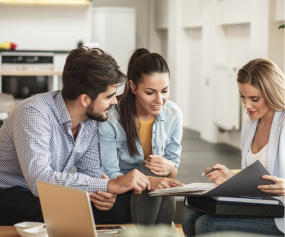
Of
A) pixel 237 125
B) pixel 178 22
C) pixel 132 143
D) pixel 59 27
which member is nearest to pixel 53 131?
pixel 132 143

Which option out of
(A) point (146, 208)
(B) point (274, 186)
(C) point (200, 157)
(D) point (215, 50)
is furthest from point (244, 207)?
(D) point (215, 50)

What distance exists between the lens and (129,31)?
9.81m

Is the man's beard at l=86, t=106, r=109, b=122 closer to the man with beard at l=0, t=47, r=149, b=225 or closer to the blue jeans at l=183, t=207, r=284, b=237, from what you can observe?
the man with beard at l=0, t=47, r=149, b=225

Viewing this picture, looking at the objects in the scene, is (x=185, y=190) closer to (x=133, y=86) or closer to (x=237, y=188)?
(x=237, y=188)

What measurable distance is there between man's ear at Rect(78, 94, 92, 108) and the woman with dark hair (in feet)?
0.75

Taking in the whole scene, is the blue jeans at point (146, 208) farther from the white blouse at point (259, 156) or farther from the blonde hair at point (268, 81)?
the blonde hair at point (268, 81)

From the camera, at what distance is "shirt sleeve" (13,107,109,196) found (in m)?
2.15

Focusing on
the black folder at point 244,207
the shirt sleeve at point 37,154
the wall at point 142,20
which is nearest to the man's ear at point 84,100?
the shirt sleeve at point 37,154

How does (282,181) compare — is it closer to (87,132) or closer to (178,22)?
(87,132)

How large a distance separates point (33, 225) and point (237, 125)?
516cm

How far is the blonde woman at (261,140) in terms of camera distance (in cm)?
219

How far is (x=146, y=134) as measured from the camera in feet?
8.55

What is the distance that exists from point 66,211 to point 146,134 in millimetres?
1057

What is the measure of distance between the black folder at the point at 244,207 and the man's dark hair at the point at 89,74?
1.95 ft
